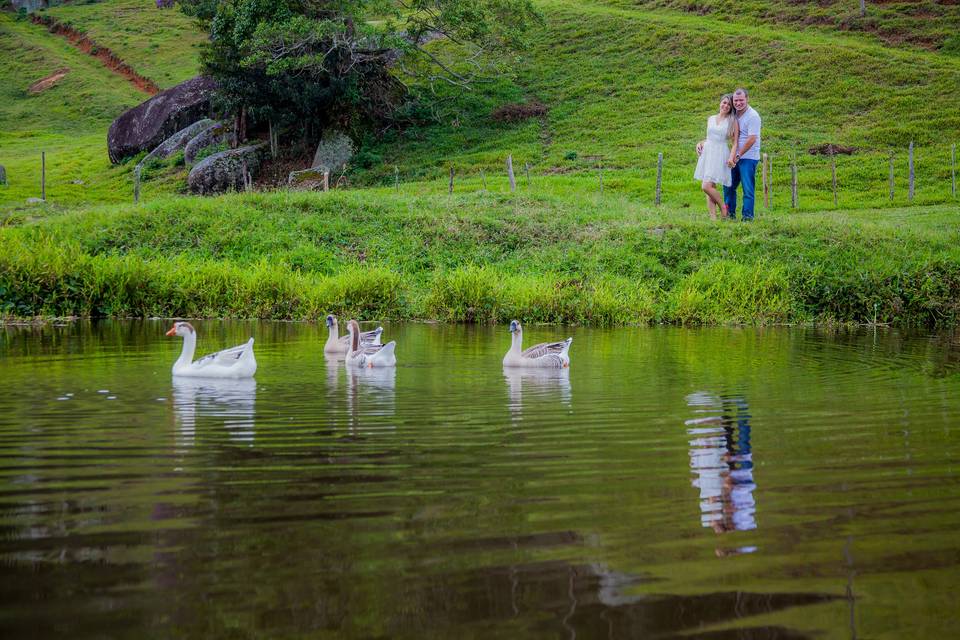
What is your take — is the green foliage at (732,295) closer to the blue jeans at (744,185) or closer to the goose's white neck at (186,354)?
the blue jeans at (744,185)

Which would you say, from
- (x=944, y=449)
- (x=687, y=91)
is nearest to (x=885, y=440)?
(x=944, y=449)

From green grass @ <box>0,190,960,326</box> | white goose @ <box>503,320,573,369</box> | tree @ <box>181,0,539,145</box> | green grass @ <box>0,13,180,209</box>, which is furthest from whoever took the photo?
green grass @ <box>0,13,180,209</box>

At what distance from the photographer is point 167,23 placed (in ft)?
305

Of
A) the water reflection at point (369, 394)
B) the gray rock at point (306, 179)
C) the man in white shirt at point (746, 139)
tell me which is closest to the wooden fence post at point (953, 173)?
the man in white shirt at point (746, 139)

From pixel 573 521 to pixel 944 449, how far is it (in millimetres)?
3943

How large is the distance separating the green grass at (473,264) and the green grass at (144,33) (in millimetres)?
53120

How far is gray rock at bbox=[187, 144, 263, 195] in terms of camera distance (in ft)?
159

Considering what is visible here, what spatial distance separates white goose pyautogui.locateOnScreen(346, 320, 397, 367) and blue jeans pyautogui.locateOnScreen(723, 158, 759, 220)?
13.7m

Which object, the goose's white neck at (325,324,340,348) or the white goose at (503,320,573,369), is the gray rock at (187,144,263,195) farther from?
the white goose at (503,320,573,369)

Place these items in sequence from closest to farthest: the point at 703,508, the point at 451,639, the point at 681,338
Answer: the point at 451,639, the point at 703,508, the point at 681,338

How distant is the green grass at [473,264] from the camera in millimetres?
22906

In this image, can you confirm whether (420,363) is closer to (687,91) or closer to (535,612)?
(535,612)

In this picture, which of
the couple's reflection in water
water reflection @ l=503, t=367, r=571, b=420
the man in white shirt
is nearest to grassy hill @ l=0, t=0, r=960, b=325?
the man in white shirt

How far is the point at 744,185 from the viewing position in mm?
25969
